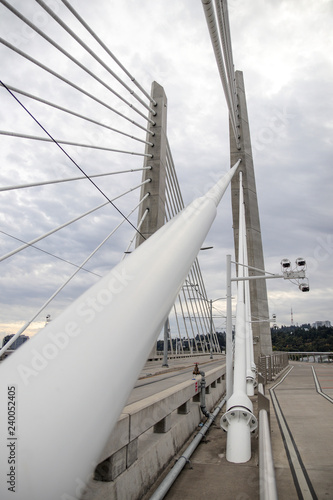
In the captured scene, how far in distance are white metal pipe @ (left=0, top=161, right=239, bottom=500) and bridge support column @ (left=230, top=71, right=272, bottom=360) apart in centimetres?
2414

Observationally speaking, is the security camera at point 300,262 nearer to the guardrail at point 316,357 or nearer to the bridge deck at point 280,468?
the bridge deck at point 280,468

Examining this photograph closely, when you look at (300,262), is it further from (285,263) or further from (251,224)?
(251,224)

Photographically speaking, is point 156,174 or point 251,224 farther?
point 251,224

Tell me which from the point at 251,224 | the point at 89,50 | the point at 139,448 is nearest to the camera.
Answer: the point at 139,448

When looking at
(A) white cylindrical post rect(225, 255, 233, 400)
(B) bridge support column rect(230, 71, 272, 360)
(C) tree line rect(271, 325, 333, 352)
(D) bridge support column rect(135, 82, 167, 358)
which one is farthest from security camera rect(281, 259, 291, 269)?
(C) tree line rect(271, 325, 333, 352)

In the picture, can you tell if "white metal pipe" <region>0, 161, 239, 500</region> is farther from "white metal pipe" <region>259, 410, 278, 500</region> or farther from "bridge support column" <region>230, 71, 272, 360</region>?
"bridge support column" <region>230, 71, 272, 360</region>

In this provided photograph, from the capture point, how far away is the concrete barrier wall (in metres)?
3.61

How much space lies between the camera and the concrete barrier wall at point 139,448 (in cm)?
361

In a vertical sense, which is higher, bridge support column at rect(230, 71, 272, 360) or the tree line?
bridge support column at rect(230, 71, 272, 360)

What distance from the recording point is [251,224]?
2712 cm

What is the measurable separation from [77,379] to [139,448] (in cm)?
465

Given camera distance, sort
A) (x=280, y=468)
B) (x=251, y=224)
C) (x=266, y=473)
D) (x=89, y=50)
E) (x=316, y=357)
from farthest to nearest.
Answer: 1. (x=316, y=357)
2. (x=251, y=224)
3. (x=89, y=50)
4. (x=280, y=468)
5. (x=266, y=473)

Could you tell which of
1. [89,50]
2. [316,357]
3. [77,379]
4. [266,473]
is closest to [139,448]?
[266,473]

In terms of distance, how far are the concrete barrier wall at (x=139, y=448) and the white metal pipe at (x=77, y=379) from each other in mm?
2097
